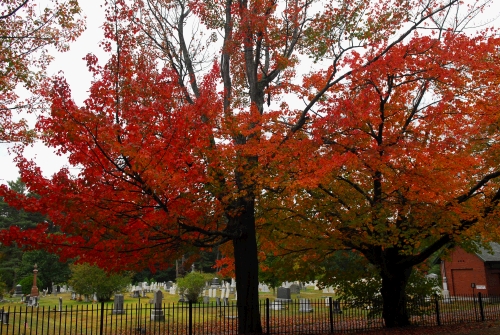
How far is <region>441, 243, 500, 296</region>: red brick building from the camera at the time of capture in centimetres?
3036

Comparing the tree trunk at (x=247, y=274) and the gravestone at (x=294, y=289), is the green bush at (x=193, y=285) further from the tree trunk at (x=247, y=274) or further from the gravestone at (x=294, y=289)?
the tree trunk at (x=247, y=274)

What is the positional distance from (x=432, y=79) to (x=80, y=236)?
31.0ft

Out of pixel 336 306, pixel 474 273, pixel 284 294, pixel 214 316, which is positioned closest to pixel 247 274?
pixel 214 316

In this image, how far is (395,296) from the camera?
46.5 feet

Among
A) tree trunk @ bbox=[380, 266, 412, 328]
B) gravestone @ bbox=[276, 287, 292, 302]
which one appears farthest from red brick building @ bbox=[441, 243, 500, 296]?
tree trunk @ bbox=[380, 266, 412, 328]

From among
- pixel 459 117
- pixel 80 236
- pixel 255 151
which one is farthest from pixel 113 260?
pixel 459 117

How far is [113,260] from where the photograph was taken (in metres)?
9.28

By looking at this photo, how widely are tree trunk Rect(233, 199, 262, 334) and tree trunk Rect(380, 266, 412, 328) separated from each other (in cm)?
473

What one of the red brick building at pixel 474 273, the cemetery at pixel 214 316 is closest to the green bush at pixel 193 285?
the cemetery at pixel 214 316

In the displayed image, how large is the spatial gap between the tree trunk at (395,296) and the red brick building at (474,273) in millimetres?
18119

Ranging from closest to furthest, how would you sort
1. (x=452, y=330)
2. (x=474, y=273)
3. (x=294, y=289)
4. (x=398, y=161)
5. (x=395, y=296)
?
(x=398, y=161)
(x=395, y=296)
(x=452, y=330)
(x=294, y=289)
(x=474, y=273)

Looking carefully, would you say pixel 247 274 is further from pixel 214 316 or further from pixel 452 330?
pixel 214 316

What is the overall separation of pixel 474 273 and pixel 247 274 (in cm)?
2636

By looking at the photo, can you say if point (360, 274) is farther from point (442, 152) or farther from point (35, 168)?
point (35, 168)
